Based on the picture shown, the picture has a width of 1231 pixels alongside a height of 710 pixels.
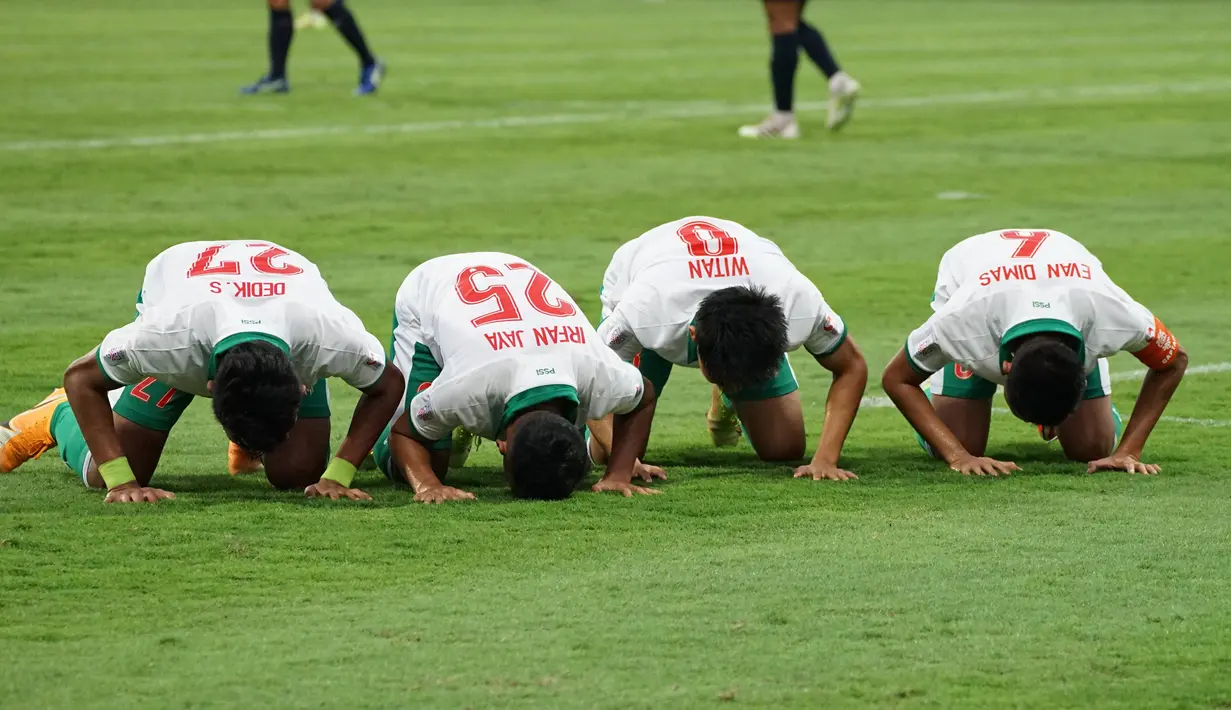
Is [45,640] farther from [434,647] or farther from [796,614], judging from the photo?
[796,614]

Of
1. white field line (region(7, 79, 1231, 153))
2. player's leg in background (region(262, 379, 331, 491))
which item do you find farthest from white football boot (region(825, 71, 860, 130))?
player's leg in background (region(262, 379, 331, 491))

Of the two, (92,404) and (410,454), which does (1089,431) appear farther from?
(92,404)

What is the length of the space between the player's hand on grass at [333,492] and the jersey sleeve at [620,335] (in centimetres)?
96

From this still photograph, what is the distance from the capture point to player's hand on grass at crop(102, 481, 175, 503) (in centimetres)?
600

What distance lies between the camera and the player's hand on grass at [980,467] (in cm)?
A: 660

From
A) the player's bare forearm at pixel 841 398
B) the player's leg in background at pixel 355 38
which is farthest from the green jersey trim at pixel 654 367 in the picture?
the player's leg in background at pixel 355 38

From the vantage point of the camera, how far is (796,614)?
191 inches

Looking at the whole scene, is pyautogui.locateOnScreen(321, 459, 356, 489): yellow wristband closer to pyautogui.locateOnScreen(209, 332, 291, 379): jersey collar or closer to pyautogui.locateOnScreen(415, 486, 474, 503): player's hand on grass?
pyautogui.locateOnScreen(415, 486, 474, 503): player's hand on grass

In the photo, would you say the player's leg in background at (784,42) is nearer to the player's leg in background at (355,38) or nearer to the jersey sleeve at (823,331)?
the player's leg in background at (355,38)

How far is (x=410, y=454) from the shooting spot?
622 centimetres

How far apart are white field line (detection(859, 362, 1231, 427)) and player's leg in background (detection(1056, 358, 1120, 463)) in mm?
729

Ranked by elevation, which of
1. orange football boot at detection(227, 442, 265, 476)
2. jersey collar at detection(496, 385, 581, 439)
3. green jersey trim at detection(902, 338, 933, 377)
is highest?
jersey collar at detection(496, 385, 581, 439)

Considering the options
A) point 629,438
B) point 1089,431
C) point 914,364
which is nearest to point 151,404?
point 629,438

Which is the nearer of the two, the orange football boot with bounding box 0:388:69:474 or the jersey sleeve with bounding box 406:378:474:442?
the jersey sleeve with bounding box 406:378:474:442
